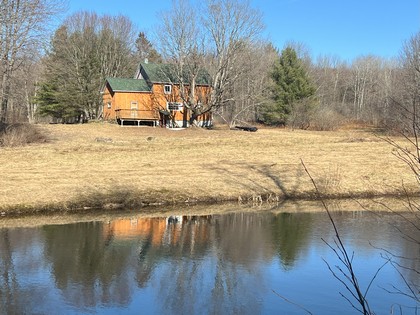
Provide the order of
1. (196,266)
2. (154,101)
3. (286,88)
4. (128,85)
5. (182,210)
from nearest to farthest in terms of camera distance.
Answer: (196,266)
(182,210)
(154,101)
(128,85)
(286,88)

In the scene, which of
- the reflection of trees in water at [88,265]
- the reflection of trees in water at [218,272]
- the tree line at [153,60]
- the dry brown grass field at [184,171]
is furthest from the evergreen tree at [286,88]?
the reflection of trees in water at [88,265]

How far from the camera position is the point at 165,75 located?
4150 centimetres

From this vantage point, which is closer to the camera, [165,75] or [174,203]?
[174,203]

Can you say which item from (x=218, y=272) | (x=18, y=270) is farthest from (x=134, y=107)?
(x=218, y=272)

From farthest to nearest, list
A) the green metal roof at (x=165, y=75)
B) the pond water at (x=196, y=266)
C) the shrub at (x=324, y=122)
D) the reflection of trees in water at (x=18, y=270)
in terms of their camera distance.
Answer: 1. the shrub at (x=324, y=122)
2. the green metal roof at (x=165, y=75)
3. the pond water at (x=196, y=266)
4. the reflection of trees in water at (x=18, y=270)

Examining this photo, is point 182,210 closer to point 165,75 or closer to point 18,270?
point 18,270

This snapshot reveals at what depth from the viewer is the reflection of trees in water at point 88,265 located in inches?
314

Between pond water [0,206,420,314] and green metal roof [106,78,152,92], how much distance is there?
29.7m

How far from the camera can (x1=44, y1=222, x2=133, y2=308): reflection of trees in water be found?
797 cm

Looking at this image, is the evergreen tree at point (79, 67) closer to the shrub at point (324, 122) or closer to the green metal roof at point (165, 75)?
the green metal roof at point (165, 75)

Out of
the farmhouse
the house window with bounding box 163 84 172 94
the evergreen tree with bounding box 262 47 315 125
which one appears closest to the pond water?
the farmhouse

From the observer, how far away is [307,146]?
89.1 ft

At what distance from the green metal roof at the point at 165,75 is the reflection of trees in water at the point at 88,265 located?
1133 inches

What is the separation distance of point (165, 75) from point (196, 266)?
33557mm
